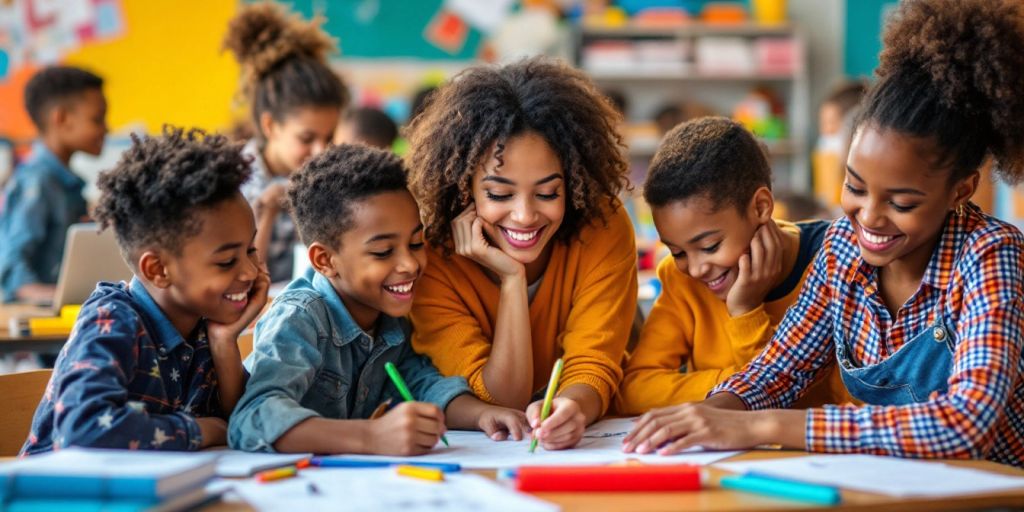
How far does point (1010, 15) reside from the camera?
1.52 metres

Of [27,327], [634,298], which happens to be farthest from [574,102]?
[27,327]

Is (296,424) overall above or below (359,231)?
below

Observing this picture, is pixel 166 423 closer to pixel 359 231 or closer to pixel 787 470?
pixel 359 231

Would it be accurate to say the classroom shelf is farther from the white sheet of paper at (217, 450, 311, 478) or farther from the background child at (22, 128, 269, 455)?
the white sheet of paper at (217, 450, 311, 478)

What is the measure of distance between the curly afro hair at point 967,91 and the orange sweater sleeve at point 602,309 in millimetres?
525

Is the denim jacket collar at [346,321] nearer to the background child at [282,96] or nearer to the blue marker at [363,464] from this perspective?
the blue marker at [363,464]

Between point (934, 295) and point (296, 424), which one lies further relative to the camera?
point (934, 295)

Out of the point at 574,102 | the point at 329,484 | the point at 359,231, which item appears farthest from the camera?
the point at 574,102

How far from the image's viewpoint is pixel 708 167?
191 centimetres

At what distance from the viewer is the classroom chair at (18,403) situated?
1.70 meters

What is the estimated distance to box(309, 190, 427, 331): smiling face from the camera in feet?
5.76

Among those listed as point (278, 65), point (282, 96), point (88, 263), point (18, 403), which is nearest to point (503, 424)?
point (18, 403)

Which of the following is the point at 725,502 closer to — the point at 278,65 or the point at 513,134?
the point at 513,134

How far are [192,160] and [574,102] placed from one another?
2.18 feet
